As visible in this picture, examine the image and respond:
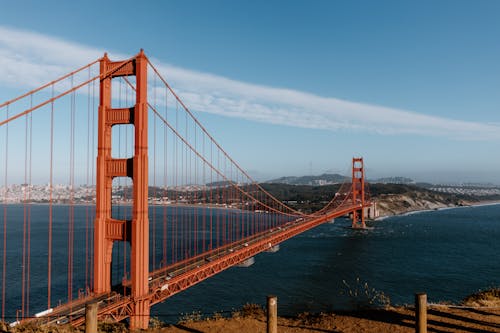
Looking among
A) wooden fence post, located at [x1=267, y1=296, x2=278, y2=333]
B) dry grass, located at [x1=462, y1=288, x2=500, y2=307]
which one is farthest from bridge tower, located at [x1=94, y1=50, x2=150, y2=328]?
dry grass, located at [x1=462, y1=288, x2=500, y2=307]

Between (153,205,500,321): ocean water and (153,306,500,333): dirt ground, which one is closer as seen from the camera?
(153,306,500,333): dirt ground

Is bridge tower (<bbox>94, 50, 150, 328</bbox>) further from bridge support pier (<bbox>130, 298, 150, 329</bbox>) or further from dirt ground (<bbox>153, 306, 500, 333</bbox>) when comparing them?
dirt ground (<bbox>153, 306, 500, 333</bbox>)

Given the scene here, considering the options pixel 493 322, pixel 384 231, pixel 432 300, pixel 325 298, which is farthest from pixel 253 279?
pixel 384 231

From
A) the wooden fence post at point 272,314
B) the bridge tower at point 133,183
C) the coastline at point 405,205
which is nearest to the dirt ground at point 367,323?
the wooden fence post at point 272,314

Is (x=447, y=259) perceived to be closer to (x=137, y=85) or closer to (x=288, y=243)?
(x=288, y=243)

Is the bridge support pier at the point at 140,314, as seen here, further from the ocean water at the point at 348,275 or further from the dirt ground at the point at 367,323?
the dirt ground at the point at 367,323

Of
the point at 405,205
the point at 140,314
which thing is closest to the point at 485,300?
the point at 140,314
